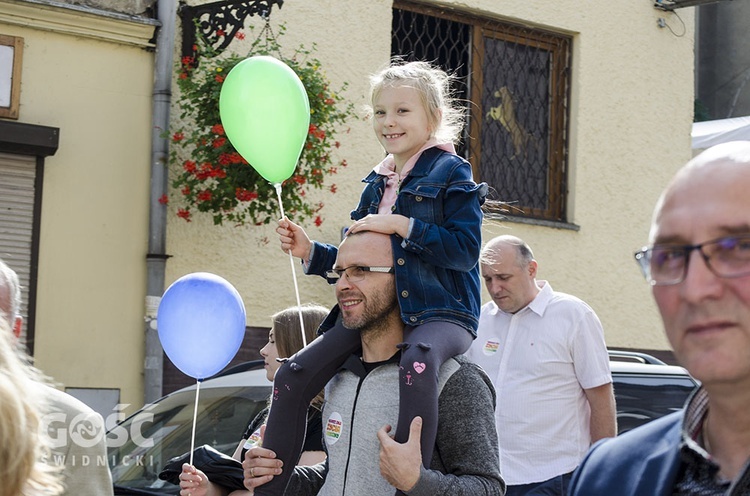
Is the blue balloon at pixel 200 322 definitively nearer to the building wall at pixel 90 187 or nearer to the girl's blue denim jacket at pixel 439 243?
the girl's blue denim jacket at pixel 439 243

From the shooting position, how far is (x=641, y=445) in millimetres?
1779

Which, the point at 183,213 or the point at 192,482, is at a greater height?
the point at 183,213

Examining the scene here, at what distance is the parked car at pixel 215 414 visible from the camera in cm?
539

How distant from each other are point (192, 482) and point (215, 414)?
4.31 ft

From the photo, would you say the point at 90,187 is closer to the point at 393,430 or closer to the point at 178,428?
the point at 178,428

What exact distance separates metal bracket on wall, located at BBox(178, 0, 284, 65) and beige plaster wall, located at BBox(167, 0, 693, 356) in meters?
1.26

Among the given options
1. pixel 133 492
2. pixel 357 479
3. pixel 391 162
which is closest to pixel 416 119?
pixel 391 162

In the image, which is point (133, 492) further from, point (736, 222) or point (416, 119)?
point (736, 222)

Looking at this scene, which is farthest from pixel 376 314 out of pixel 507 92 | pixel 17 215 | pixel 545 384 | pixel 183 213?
pixel 507 92

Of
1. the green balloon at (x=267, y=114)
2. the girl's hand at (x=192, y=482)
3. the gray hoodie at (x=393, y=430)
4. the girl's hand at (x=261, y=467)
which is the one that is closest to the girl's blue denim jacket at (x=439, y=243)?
the gray hoodie at (x=393, y=430)

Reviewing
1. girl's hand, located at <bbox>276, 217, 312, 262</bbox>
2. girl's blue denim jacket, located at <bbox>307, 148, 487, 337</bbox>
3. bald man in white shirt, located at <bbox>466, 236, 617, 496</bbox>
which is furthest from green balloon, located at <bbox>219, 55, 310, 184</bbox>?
bald man in white shirt, located at <bbox>466, 236, 617, 496</bbox>

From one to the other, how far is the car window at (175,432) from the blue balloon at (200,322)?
21.2 inches

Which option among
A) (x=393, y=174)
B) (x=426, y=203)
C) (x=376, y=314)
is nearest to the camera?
(x=376, y=314)

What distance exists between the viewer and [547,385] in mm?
5430
